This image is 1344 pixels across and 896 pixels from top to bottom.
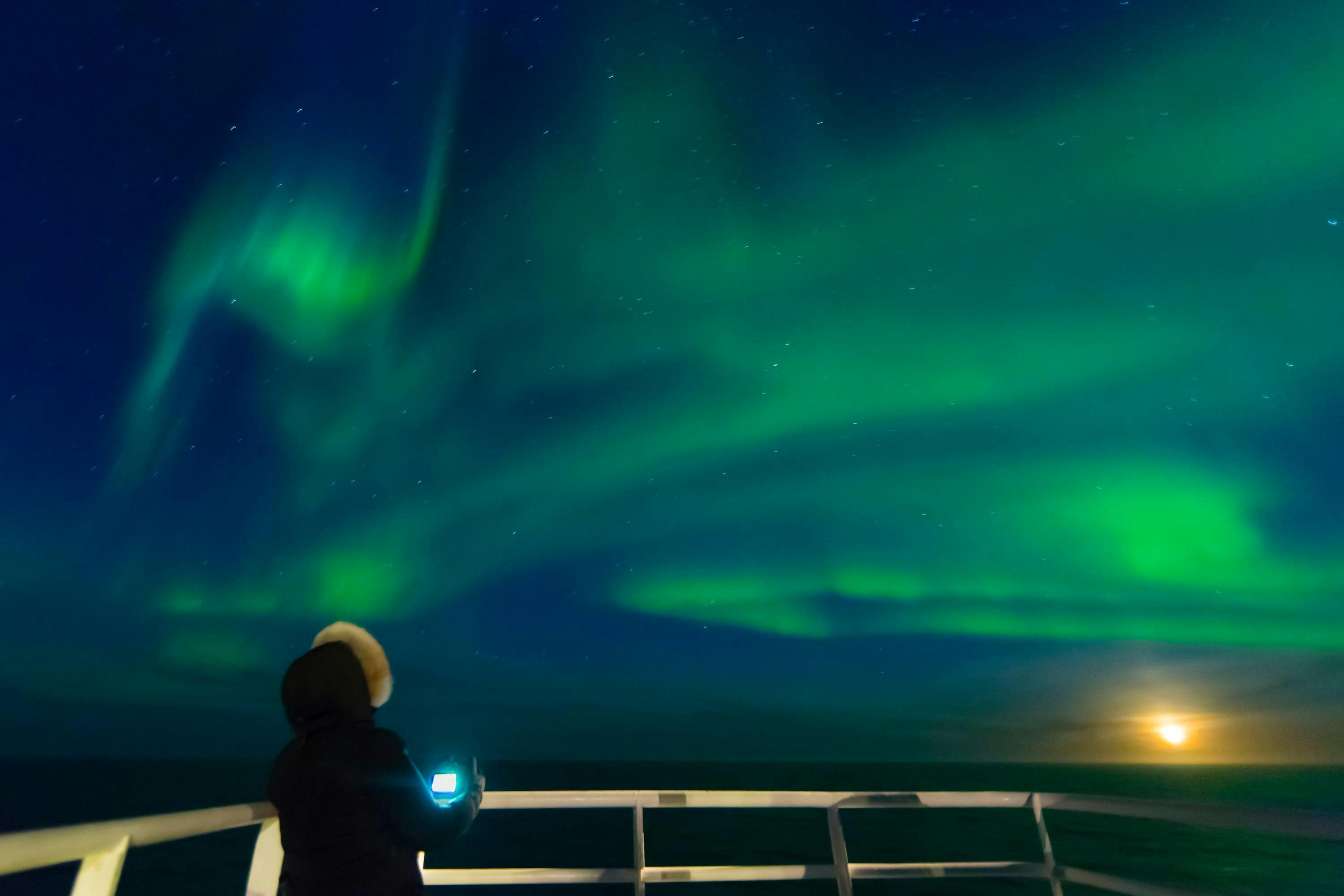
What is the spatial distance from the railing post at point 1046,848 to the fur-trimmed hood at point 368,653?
3.03 meters

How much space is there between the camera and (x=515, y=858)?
51156 millimetres

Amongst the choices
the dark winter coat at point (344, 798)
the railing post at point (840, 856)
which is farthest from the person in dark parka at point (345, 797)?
the railing post at point (840, 856)

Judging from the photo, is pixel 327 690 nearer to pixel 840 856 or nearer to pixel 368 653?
pixel 368 653

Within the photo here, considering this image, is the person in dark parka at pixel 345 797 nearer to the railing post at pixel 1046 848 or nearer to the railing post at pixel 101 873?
the railing post at pixel 101 873

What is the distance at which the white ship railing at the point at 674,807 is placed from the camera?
1392mm

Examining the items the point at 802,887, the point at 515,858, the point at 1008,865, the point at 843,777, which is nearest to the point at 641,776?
the point at 843,777

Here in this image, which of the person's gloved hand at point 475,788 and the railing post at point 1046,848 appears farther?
the railing post at point 1046,848

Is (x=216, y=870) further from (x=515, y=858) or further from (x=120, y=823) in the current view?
(x=120, y=823)

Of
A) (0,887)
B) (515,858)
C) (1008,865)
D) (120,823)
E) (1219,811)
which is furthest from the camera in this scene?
(515,858)

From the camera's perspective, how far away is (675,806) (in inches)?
148

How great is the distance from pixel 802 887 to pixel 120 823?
4382 centimetres

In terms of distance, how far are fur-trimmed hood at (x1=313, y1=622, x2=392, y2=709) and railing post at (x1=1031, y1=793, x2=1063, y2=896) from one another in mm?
3026

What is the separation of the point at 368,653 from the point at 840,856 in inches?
114

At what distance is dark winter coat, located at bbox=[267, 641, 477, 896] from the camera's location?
75.2 inches
